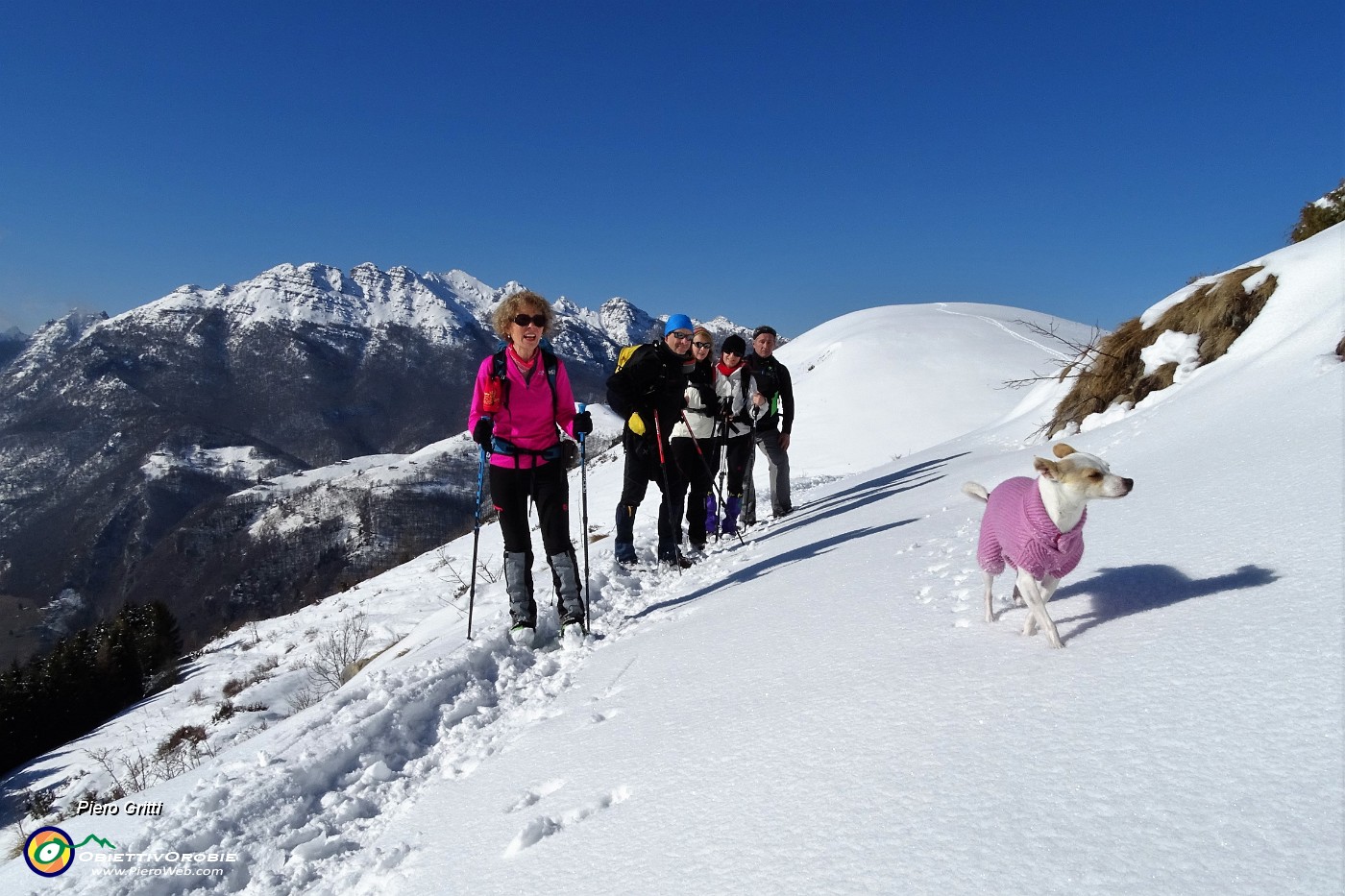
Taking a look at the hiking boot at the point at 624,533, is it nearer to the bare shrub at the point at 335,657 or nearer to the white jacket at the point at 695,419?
the white jacket at the point at 695,419

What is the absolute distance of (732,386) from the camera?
8430 mm

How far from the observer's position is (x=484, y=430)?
4.93m

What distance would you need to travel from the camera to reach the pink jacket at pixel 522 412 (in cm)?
505

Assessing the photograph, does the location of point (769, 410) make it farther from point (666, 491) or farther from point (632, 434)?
point (632, 434)

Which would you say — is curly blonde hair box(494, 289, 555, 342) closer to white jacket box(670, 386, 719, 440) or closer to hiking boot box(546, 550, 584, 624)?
hiking boot box(546, 550, 584, 624)

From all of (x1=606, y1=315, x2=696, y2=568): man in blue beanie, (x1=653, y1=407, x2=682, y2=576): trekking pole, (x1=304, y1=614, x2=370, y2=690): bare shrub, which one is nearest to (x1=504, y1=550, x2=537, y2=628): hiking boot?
(x1=606, y1=315, x2=696, y2=568): man in blue beanie

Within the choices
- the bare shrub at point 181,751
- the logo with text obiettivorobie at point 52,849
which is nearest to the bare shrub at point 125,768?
→ the bare shrub at point 181,751

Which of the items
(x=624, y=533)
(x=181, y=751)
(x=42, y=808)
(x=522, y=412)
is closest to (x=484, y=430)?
(x=522, y=412)

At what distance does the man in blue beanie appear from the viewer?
6727mm

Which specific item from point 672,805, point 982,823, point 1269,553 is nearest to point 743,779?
point 672,805

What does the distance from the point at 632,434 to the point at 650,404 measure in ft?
1.32

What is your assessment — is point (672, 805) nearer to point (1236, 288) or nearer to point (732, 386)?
point (732, 386)

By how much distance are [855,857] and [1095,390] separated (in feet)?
33.2

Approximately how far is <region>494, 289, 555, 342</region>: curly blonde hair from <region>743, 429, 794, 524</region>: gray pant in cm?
441
